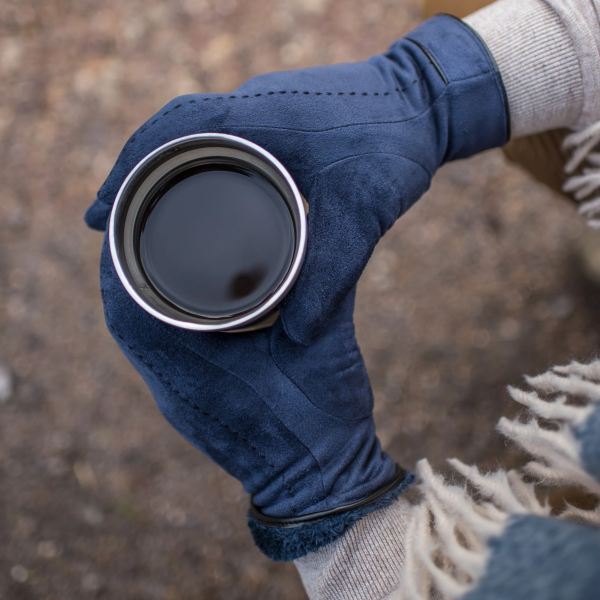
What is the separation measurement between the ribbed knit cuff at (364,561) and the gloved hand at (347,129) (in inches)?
10.8

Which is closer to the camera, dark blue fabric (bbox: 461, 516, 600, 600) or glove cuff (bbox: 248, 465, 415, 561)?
dark blue fabric (bbox: 461, 516, 600, 600)

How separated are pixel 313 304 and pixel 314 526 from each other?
0.30 meters

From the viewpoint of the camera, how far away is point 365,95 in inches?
26.2

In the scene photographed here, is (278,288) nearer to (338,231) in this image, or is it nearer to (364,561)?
(338,231)

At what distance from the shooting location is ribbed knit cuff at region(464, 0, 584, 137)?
653 millimetres

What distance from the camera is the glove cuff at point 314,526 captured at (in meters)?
0.61

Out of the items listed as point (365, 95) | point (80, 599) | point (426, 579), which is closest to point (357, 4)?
point (365, 95)

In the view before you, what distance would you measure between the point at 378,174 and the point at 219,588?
110 centimetres

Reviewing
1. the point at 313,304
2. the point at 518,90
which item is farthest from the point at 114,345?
the point at 518,90

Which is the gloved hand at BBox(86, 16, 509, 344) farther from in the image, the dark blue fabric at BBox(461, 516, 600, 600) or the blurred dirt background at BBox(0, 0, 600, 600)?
the blurred dirt background at BBox(0, 0, 600, 600)

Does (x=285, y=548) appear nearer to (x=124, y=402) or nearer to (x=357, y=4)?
(x=124, y=402)

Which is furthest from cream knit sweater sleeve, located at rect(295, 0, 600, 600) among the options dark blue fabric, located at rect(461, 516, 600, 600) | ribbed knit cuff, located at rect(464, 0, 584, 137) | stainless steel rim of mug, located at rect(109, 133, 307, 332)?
stainless steel rim of mug, located at rect(109, 133, 307, 332)

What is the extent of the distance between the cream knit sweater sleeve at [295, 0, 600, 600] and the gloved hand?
3 cm

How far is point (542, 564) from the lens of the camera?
0.39 m
